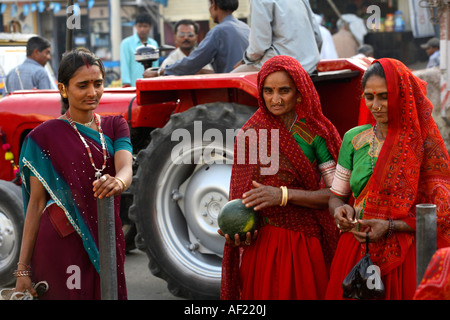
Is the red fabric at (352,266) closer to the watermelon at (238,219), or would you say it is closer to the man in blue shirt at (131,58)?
the watermelon at (238,219)

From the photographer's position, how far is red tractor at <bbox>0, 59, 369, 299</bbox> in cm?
459

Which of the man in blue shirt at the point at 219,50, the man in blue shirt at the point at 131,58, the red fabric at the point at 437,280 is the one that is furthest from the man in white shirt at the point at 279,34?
the man in blue shirt at the point at 131,58

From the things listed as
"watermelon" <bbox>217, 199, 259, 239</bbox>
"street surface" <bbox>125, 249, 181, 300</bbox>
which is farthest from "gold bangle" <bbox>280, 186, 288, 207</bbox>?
"street surface" <bbox>125, 249, 181, 300</bbox>

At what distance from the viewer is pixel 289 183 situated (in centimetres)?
321

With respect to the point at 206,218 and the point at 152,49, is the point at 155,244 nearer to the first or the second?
the point at 206,218

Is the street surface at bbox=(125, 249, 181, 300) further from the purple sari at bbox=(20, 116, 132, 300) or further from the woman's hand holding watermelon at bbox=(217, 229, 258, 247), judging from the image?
the purple sari at bbox=(20, 116, 132, 300)

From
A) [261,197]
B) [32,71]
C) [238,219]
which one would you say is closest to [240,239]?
[238,219]

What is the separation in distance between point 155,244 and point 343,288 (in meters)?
2.15

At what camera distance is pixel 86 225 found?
3.01 meters

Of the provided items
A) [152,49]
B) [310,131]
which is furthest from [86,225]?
[152,49]

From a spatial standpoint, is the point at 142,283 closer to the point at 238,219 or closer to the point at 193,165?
the point at 193,165

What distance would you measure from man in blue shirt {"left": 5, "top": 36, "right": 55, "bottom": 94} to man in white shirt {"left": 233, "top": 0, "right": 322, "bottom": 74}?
4.01 m

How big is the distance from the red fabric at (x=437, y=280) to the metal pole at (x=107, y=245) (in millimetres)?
986

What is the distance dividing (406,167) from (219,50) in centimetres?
282
